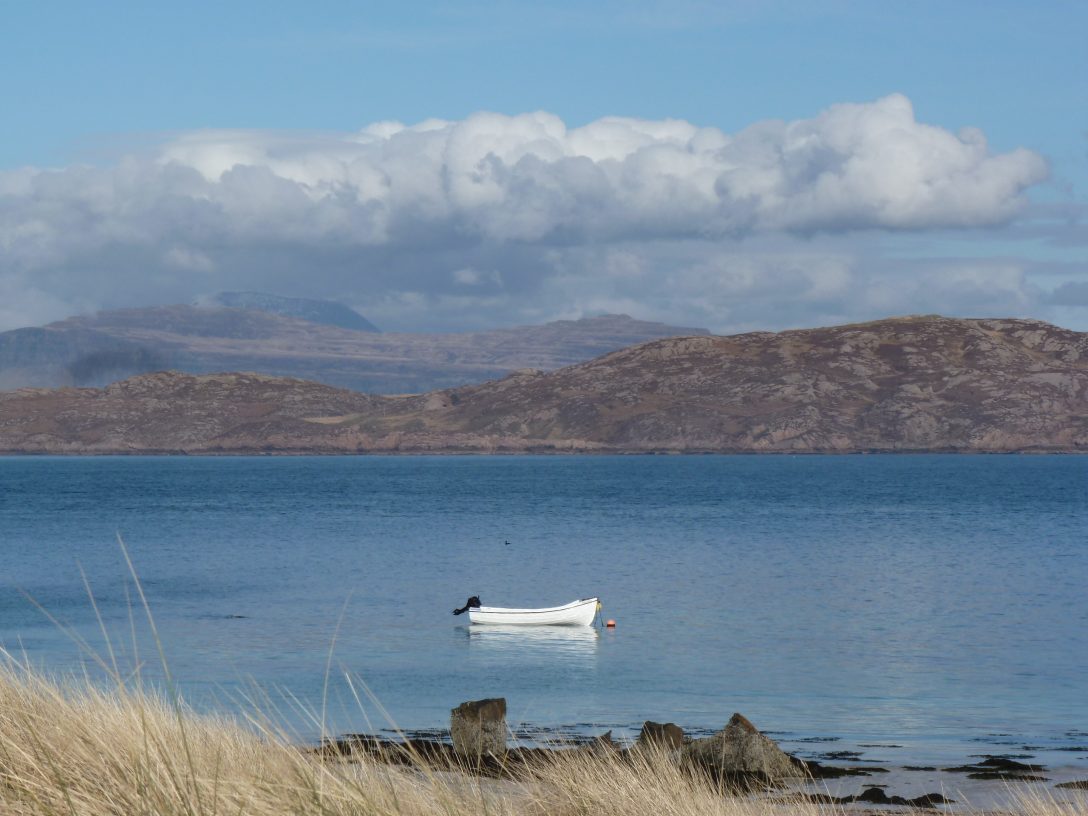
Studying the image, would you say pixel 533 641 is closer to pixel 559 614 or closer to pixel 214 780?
pixel 559 614

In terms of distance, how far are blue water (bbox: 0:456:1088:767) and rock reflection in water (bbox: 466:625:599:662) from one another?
0.20 meters

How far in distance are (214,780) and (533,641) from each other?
32634 millimetres

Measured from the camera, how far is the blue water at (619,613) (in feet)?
88.8

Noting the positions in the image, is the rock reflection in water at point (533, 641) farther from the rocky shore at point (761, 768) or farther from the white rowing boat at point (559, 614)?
the rocky shore at point (761, 768)

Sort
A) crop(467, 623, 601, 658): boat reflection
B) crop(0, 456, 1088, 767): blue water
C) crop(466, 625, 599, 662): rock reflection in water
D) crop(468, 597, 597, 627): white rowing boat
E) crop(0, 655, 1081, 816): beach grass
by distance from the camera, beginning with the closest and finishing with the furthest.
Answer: crop(0, 655, 1081, 816): beach grass → crop(0, 456, 1088, 767): blue water → crop(466, 625, 599, 662): rock reflection in water → crop(467, 623, 601, 658): boat reflection → crop(468, 597, 597, 627): white rowing boat

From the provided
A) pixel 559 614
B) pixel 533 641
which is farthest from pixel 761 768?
pixel 559 614

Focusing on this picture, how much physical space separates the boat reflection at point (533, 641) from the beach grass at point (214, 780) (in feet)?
82.2

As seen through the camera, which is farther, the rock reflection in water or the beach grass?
the rock reflection in water

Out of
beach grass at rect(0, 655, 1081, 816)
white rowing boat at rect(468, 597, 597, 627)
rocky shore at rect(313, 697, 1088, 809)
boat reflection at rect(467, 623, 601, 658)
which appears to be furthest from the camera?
white rowing boat at rect(468, 597, 597, 627)

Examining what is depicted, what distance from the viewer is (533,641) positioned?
131 feet

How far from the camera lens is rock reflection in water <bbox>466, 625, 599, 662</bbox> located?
36.6m

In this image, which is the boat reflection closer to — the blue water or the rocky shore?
the blue water

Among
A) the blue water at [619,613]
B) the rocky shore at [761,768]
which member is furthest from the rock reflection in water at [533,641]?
the rocky shore at [761,768]

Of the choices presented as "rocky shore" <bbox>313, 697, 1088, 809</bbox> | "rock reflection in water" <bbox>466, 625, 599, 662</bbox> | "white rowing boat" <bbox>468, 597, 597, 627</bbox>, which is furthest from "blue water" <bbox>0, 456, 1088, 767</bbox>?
Result: "rocky shore" <bbox>313, 697, 1088, 809</bbox>
